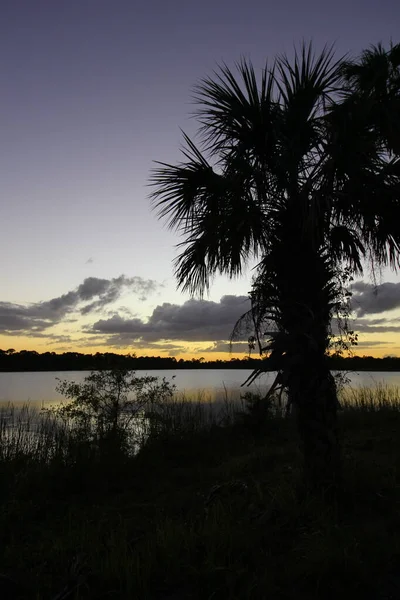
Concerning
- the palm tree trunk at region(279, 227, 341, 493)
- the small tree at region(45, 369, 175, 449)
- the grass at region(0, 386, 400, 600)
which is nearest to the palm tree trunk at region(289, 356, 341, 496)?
the palm tree trunk at region(279, 227, 341, 493)

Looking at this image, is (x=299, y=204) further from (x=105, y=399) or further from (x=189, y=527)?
(x=105, y=399)

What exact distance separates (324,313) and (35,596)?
15.7ft

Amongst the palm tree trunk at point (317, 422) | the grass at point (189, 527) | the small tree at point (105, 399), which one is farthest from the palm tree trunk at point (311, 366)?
the small tree at point (105, 399)

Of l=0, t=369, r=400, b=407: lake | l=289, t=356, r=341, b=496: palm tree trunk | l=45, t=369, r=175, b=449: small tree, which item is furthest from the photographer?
l=0, t=369, r=400, b=407: lake

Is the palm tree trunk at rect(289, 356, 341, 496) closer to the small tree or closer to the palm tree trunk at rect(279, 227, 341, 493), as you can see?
the palm tree trunk at rect(279, 227, 341, 493)

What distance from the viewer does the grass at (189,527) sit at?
13.4 ft

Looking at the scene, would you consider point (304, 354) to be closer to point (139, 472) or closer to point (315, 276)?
point (315, 276)

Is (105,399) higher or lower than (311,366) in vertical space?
lower

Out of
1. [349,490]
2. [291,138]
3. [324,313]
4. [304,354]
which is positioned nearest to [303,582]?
[349,490]

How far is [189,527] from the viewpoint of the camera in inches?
→ 222

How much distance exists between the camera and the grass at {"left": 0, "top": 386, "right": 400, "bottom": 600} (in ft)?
13.4

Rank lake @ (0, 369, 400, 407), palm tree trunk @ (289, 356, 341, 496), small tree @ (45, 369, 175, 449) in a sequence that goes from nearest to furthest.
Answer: palm tree trunk @ (289, 356, 341, 496)
small tree @ (45, 369, 175, 449)
lake @ (0, 369, 400, 407)

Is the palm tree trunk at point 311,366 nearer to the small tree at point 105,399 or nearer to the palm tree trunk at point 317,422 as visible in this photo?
the palm tree trunk at point 317,422

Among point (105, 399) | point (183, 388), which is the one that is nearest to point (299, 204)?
point (105, 399)
